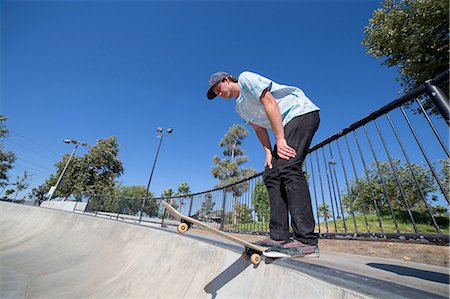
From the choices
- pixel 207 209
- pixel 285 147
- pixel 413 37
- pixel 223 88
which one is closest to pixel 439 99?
pixel 285 147

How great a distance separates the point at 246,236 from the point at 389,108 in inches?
142

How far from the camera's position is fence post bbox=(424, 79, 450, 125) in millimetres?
1157

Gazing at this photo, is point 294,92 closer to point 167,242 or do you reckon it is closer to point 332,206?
point 332,206

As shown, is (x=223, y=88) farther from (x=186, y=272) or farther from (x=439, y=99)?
Result: (x=186, y=272)

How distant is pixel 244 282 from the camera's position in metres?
1.32

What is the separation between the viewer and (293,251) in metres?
1.42

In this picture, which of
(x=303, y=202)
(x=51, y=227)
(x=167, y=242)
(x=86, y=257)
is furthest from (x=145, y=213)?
(x=303, y=202)

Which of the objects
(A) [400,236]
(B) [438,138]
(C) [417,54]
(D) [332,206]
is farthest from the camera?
(C) [417,54]

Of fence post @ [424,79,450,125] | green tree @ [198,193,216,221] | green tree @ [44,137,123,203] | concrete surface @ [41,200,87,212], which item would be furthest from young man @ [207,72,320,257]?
green tree @ [44,137,123,203]

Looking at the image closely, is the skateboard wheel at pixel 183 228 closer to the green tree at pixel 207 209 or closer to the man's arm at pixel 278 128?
the man's arm at pixel 278 128

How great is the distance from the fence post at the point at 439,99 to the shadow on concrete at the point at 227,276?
1.52 metres

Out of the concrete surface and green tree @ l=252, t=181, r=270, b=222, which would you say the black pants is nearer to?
green tree @ l=252, t=181, r=270, b=222

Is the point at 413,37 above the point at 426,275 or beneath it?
above

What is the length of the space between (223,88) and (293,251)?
1.69 meters
